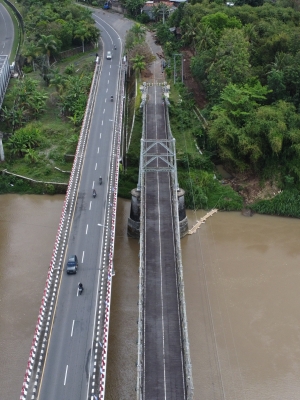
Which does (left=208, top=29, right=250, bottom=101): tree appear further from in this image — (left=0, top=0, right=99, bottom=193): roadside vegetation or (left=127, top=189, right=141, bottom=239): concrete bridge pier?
(left=127, top=189, right=141, bottom=239): concrete bridge pier

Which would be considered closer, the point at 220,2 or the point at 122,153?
the point at 122,153

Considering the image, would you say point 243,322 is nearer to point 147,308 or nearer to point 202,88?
point 147,308

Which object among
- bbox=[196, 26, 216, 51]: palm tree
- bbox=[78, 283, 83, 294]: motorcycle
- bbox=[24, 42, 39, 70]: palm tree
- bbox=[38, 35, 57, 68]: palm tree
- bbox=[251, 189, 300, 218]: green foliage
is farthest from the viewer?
bbox=[38, 35, 57, 68]: palm tree

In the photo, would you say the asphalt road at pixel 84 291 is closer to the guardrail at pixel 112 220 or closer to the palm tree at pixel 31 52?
the guardrail at pixel 112 220

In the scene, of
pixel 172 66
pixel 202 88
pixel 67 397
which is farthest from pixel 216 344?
pixel 172 66

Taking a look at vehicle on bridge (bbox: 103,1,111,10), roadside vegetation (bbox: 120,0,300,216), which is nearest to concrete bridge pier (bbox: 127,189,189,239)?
roadside vegetation (bbox: 120,0,300,216)

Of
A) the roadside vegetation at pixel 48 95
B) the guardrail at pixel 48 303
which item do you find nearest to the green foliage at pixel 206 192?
the guardrail at pixel 48 303
